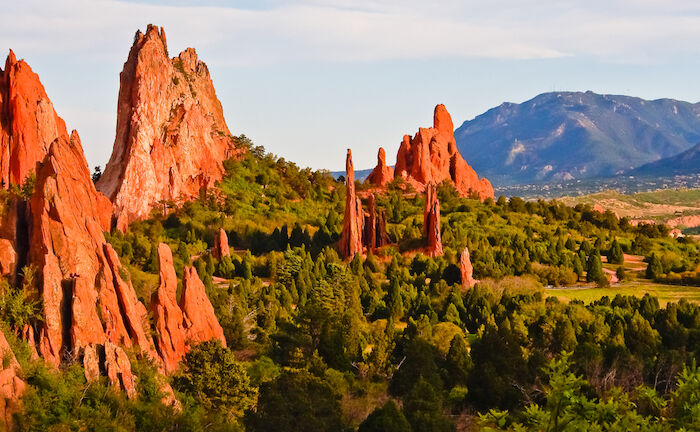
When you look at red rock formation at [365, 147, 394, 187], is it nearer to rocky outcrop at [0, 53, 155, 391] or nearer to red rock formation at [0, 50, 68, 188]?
red rock formation at [0, 50, 68, 188]

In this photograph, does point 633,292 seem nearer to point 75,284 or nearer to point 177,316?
point 177,316

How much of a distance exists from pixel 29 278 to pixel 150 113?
5932 cm

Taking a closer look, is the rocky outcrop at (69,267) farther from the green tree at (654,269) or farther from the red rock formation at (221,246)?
the green tree at (654,269)

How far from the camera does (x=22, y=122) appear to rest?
70500 millimetres

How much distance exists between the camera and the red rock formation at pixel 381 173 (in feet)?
351

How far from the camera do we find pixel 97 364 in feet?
103

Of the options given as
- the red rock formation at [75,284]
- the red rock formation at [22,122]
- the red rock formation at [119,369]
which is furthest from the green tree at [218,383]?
Result: the red rock formation at [22,122]

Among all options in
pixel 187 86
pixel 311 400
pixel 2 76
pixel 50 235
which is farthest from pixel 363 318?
pixel 187 86

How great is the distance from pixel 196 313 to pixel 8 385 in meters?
12.6

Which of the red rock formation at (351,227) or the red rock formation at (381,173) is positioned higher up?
the red rock formation at (381,173)

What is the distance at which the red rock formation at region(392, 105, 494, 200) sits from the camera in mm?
109812

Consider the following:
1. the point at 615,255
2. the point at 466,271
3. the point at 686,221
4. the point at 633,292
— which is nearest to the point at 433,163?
the point at 615,255

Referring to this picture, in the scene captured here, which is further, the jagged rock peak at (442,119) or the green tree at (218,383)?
the jagged rock peak at (442,119)

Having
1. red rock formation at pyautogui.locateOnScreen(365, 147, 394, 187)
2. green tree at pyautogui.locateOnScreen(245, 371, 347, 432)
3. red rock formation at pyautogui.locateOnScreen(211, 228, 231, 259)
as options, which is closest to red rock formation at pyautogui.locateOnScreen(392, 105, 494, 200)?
red rock formation at pyautogui.locateOnScreen(365, 147, 394, 187)
